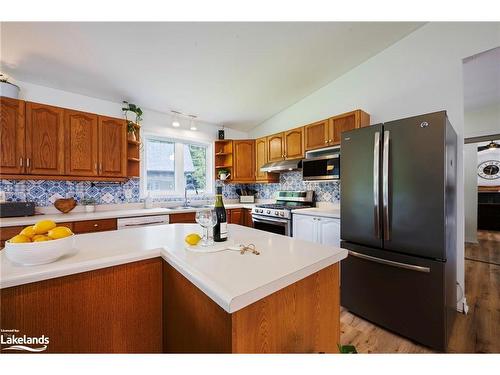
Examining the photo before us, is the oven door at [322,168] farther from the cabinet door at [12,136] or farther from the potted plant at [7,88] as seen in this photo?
the potted plant at [7,88]

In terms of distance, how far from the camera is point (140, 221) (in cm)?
259

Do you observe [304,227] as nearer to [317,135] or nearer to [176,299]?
[317,135]

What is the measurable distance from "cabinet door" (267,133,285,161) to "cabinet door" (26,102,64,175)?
2819mm

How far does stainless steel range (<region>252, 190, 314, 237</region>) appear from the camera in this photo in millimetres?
2895

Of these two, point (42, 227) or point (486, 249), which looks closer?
point (42, 227)

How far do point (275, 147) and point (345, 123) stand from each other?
4.07ft

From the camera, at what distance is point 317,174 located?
281 cm

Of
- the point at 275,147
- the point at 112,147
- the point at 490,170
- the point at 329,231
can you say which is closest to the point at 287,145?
the point at 275,147

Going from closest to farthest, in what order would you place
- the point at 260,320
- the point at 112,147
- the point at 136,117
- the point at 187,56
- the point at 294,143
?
the point at 260,320 < the point at 187,56 < the point at 112,147 < the point at 136,117 < the point at 294,143

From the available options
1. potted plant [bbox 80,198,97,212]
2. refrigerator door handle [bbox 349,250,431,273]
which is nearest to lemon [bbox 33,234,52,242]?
refrigerator door handle [bbox 349,250,431,273]

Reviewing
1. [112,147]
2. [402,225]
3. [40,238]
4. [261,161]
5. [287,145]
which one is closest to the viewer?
[40,238]

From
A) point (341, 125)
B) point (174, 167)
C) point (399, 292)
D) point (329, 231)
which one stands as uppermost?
point (341, 125)

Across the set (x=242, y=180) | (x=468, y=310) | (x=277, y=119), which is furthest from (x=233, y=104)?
(x=468, y=310)
